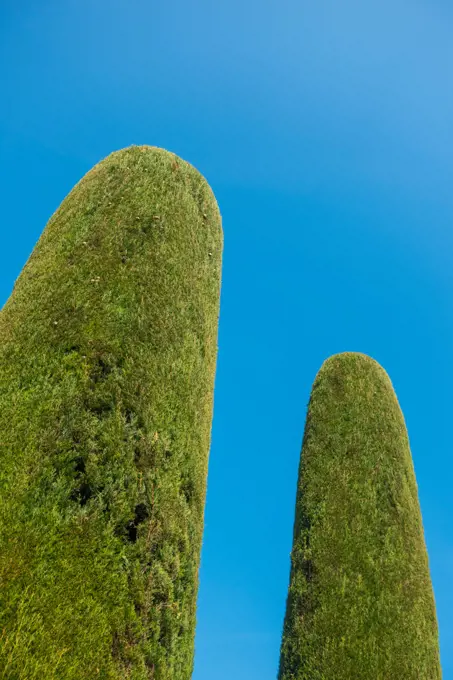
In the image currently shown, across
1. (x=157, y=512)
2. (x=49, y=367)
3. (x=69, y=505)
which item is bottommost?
(x=69, y=505)

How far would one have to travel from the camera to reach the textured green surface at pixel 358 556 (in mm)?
8012

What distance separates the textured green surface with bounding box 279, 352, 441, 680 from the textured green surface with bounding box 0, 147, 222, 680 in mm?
4328

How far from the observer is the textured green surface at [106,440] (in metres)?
3.70

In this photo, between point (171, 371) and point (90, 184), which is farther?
point (90, 184)

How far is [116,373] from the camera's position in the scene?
190 inches

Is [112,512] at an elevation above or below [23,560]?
above

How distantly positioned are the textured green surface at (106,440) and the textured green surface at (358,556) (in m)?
4.33

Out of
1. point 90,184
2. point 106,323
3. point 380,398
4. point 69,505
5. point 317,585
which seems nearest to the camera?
point 69,505

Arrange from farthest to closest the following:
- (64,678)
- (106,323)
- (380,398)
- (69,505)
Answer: (380,398), (106,323), (69,505), (64,678)

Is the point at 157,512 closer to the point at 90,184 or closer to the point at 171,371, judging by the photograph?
the point at 171,371

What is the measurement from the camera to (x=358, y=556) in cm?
893

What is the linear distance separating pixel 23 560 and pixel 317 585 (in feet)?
21.5

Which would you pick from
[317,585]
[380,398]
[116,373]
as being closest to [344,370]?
[380,398]

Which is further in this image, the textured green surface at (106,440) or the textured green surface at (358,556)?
the textured green surface at (358,556)
